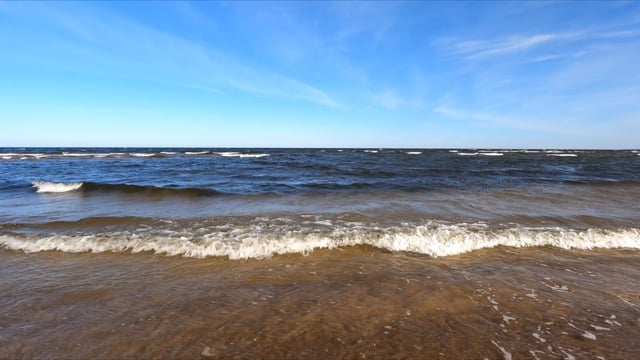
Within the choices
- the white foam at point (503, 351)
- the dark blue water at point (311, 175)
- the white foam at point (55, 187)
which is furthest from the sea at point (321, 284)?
the dark blue water at point (311, 175)

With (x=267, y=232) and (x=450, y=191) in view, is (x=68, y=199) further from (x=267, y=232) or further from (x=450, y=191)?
(x=450, y=191)

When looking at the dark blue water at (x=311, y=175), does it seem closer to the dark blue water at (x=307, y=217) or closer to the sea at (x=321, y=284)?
the dark blue water at (x=307, y=217)

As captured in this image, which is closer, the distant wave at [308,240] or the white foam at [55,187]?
the distant wave at [308,240]

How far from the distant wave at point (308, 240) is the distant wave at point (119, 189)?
21.2 ft

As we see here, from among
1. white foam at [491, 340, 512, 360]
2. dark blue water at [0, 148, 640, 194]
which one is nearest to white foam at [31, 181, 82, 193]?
dark blue water at [0, 148, 640, 194]

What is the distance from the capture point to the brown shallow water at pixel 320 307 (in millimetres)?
3389

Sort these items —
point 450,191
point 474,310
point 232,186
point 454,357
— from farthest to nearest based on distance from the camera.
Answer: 1. point 232,186
2. point 450,191
3. point 474,310
4. point 454,357

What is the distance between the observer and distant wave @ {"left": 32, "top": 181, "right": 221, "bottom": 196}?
1414 centimetres

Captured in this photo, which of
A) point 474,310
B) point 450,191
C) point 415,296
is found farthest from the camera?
point 450,191

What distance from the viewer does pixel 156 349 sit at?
3.33m

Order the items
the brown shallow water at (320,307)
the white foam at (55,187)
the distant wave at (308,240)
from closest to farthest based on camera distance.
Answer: the brown shallow water at (320,307) < the distant wave at (308,240) < the white foam at (55,187)

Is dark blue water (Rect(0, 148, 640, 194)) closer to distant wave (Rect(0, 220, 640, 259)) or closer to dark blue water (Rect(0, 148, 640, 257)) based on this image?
dark blue water (Rect(0, 148, 640, 257))

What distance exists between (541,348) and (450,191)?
11606mm

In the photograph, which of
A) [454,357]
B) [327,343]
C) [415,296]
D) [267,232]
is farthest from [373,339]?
[267,232]
